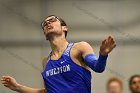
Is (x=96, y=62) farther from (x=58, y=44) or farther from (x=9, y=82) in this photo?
(x=9, y=82)

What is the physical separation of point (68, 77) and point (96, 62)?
31cm

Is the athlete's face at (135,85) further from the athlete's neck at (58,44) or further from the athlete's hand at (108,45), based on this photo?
the athlete's hand at (108,45)

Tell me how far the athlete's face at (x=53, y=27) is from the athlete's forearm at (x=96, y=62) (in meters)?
0.40

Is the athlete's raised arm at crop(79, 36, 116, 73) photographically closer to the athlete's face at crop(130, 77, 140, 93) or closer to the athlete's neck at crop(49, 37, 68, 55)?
the athlete's neck at crop(49, 37, 68, 55)

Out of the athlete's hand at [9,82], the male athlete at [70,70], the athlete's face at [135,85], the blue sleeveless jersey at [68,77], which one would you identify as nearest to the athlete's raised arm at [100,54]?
the male athlete at [70,70]

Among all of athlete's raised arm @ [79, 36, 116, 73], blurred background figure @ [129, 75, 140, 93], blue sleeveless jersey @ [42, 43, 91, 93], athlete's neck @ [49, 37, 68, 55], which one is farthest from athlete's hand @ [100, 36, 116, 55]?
blurred background figure @ [129, 75, 140, 93]

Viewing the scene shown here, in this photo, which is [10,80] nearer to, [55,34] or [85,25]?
[55,34]

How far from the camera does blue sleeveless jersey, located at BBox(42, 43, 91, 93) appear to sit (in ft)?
7.17

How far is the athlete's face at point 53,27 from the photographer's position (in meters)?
2.40

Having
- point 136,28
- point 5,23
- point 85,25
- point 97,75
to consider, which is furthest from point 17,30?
point 136,28

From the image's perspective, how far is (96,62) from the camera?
1.94m

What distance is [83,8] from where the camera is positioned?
552cm

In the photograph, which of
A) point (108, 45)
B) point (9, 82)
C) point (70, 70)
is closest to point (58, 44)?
point (70, 70)

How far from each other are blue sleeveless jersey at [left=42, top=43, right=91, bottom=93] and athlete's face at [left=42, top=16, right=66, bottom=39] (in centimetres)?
20
